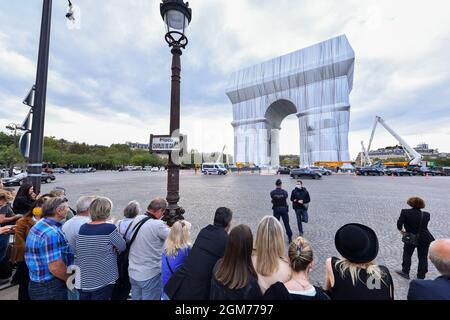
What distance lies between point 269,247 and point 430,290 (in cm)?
118

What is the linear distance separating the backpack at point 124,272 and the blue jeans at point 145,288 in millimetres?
158

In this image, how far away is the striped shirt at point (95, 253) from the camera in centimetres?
204

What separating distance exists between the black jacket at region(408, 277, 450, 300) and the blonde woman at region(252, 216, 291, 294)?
0.93m

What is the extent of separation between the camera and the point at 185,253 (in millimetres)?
2121

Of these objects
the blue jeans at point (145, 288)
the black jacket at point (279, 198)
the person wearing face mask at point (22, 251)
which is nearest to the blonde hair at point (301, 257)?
the blue jeans at point (145, 288)

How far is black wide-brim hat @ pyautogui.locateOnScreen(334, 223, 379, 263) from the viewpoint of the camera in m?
1.57

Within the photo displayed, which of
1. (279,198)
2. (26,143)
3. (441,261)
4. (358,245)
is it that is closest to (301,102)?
(279,198)

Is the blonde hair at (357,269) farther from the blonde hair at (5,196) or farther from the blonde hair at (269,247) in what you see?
the blonde hair at (5,196)

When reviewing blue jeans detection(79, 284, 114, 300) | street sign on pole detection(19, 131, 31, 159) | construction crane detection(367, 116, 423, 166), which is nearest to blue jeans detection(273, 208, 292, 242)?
blue jeans detection(79, 284, 114, 300)

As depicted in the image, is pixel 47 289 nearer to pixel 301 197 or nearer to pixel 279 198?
pixel 279 198

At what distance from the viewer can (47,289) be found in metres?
2.04

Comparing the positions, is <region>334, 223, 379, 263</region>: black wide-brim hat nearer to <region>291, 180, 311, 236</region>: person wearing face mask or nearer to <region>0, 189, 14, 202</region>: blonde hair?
<region>291, 180, 311, 236</region>: person wearing face mask

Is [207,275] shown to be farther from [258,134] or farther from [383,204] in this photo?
[258,134]
